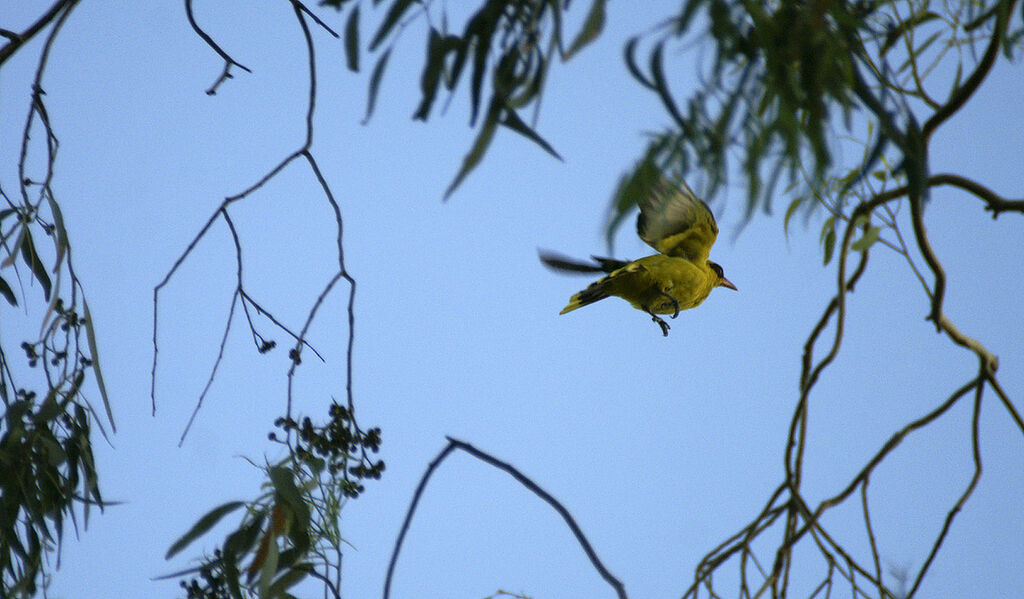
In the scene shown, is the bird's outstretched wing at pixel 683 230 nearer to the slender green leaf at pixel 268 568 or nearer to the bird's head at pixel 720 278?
the bird's head at pixel 720 278

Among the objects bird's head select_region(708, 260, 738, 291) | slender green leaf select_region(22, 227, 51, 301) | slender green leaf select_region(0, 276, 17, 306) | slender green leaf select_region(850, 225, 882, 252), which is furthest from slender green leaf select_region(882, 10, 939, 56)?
bird's head select_region(708, 260, 738, 291)

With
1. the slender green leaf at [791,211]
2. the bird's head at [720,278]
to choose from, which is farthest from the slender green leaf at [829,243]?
the bird's head at [720,278]

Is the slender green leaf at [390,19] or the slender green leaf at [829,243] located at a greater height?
the slender green leaf at [829,243]

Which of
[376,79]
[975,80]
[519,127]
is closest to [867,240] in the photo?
[975,80]

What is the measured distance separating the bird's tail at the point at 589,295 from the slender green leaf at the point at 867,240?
2.05 metres

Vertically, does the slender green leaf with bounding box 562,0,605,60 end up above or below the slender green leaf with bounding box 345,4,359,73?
below

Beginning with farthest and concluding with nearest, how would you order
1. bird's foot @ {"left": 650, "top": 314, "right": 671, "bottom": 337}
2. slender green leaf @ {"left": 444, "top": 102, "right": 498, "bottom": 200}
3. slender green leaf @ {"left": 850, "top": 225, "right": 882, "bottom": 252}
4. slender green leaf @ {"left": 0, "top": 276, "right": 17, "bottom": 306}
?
bird's foot @ {"left": 650, "top": 314, "right": 671, "bottom": 337} < slender green leaf @ {"left": 0, "top": 276, "right": 17, "bottom": 306} < slender green leaf @ {"left": 850, "top": 225, "right": 882, "bottom": 252} < slender green leaf @ {"left": 444, "top": 102, "right": 498, "bottom": 200}

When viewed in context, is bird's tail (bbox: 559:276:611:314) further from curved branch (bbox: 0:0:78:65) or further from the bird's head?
curved branch (bbox: 0:0:78:65)

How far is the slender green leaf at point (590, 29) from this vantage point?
3.33ft

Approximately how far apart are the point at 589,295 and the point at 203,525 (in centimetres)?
204

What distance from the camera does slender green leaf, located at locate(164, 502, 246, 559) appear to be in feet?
4.88

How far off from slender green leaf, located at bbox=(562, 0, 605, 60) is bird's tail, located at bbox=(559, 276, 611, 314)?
235 centimetres

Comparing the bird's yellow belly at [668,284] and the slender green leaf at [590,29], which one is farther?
the bird's yellow belly at [668,284]

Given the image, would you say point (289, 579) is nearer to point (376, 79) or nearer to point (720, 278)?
point (376, 79)
